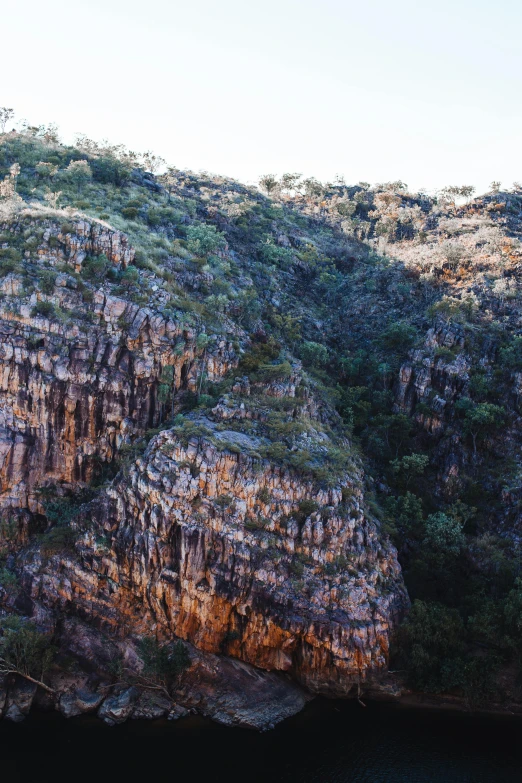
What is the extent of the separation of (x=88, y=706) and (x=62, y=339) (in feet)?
105

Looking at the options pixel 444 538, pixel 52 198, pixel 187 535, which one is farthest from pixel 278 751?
pixel 52 198

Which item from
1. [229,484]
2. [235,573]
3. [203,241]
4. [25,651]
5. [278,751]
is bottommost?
[278,751]

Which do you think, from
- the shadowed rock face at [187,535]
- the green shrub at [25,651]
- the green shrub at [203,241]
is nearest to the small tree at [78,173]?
the green shrub at [203,241]

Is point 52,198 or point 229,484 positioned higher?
point 52,198

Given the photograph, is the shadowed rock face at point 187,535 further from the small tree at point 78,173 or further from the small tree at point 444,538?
the small tree at point 78,173

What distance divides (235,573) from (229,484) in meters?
7.46

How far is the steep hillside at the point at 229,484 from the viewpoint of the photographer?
156ft

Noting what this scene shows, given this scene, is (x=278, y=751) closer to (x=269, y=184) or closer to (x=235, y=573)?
(x=235, y=573)

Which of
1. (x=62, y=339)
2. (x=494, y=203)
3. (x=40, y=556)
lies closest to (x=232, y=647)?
(x=40, y=556)

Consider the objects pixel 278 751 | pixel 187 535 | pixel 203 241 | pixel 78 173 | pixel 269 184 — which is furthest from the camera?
pixel 269 184

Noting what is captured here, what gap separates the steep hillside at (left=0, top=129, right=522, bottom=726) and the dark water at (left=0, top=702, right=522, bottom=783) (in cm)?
200

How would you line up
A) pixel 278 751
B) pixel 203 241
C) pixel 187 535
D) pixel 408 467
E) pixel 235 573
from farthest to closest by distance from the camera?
pixel 203 241 < pixel 408 467 < pixel 187 535 < pixel 235 573 < pixel 278 751

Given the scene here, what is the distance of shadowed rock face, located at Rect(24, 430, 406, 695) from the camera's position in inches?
1895

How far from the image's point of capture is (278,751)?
136 feet
